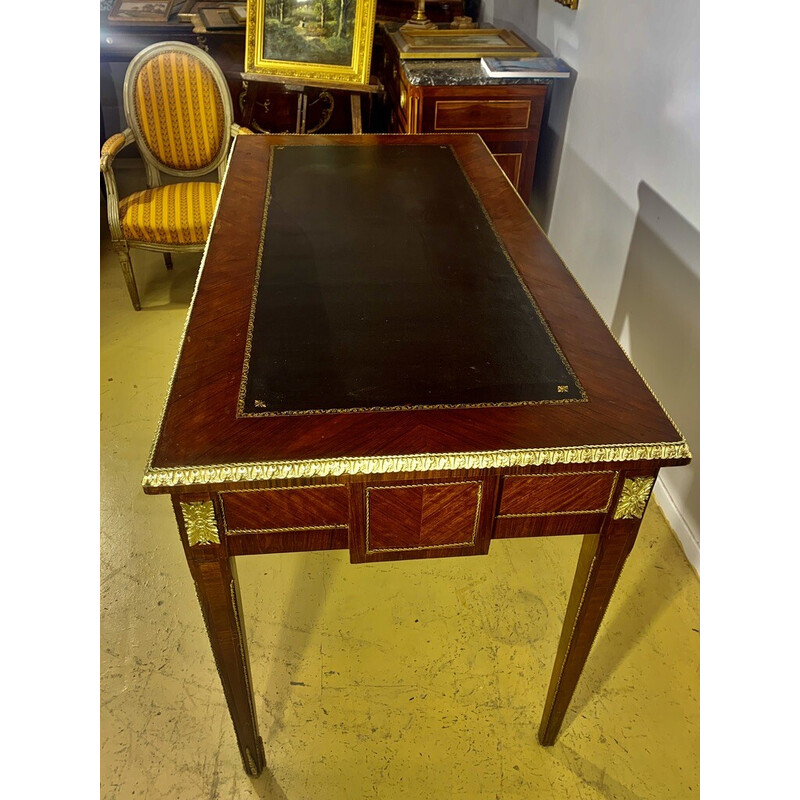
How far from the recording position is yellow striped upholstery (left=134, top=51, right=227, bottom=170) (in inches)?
109

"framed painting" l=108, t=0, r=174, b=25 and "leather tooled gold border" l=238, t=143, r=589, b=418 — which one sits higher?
"framed painting" l=108, t=0, r=174, b=25

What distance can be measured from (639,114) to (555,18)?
1051 millimetres

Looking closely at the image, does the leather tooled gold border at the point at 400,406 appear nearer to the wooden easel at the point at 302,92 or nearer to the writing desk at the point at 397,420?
the writing desk at the point at 397,420

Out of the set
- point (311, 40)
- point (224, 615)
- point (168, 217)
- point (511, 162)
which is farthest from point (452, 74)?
point (224, 615)

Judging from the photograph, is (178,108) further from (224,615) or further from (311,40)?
(224,615)

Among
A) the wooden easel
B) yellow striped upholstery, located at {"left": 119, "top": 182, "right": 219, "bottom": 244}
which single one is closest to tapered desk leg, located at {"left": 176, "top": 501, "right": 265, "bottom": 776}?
yellow striped upholstery, located at {"left": 119, "top": 182, "right": 219, "bottom": 244}

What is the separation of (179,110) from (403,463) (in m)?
2.45

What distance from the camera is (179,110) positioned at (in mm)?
2850

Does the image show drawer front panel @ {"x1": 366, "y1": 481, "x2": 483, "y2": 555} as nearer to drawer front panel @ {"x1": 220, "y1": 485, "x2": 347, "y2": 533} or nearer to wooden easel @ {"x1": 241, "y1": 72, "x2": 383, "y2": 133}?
drawer front panel @ {"x1": 220, "y1": 485, "x2": 347, "y2": 533}

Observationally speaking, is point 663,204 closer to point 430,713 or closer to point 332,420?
point 332,420

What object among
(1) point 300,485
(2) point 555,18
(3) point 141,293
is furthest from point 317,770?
(2) point 555,18

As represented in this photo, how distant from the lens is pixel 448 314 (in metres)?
1.37

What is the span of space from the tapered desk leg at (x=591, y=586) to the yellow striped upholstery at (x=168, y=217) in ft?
7.09

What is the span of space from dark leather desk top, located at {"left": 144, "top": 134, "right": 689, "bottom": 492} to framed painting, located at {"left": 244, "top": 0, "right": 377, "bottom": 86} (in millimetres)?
1517
